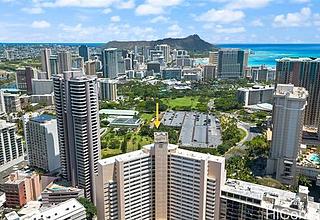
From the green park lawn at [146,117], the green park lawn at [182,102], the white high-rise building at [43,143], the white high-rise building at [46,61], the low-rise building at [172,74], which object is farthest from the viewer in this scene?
the low-rise building at [172,74]

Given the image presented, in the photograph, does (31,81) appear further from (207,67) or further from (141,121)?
(207,67)

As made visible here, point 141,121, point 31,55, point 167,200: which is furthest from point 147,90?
point 31,55

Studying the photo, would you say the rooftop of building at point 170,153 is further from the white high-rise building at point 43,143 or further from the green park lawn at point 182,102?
the green park lawn at point 182,102

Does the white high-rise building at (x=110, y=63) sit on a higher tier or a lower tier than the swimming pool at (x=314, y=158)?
higher

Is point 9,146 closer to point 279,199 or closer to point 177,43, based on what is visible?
point 279,199

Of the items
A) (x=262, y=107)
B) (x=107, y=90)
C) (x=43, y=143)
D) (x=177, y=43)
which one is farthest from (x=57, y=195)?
(x=177, y=43)

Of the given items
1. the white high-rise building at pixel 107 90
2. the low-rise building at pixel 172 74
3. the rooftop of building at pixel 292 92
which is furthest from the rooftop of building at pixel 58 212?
the low-rise building at pixel 172 74
